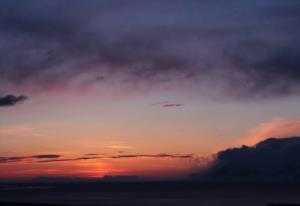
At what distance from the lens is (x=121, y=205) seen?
97.1m

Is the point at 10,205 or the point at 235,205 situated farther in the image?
the point at 235,205

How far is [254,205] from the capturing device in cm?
9456

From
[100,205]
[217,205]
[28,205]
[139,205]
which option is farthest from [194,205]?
[28,205]

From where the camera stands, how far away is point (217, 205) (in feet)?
316

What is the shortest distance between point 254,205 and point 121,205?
24.7m

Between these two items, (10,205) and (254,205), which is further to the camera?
(254,205)

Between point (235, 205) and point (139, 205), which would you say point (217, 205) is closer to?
point (235, 205)

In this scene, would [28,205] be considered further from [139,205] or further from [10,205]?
[139,205]

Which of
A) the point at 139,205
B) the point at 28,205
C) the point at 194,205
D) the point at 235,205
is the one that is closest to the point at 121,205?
the point at 139,205

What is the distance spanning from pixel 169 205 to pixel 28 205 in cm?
3996

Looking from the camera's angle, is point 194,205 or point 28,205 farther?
point 194,205

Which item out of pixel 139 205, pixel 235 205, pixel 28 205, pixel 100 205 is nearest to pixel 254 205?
pixel 235 205

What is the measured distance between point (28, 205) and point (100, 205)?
31.4m

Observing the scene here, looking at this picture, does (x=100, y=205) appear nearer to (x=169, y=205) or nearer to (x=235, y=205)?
(x=169, y=205)
